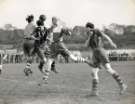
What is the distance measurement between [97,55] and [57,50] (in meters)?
0.24

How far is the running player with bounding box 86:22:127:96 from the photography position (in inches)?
84.4

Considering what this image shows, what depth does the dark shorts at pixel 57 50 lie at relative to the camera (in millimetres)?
2125

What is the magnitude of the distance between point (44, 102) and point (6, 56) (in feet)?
1.20

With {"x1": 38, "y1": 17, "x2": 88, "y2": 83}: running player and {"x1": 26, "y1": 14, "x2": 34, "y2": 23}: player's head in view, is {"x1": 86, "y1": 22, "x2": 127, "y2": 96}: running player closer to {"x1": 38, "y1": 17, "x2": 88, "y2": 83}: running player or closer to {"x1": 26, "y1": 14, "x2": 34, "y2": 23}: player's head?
{"x1": 38, "y1": 17, "x2": 88, "y2": 83}: running player

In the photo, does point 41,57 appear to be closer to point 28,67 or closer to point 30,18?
point 28,67

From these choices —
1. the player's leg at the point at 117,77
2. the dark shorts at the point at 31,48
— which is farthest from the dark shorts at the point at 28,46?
the player's leg at the point at 117,77

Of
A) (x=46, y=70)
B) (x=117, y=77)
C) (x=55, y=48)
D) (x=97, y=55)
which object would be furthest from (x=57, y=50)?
(x=117, y=77)

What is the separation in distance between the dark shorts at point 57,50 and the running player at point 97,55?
0.46 feet

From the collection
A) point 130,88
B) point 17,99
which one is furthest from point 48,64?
point 130,88

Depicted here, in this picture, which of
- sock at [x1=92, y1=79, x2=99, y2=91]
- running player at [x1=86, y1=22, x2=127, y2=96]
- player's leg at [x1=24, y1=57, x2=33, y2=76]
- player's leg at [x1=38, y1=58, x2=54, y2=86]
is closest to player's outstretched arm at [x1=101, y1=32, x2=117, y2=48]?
running player at [x1=86, y1=22, x2=127, y2=96]

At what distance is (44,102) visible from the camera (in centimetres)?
211

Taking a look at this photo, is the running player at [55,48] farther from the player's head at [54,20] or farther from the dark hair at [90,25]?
the dark hair at [90,25]

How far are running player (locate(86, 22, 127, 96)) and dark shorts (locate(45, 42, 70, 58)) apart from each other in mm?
141

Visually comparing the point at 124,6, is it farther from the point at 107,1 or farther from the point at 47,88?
the point at 47,88
